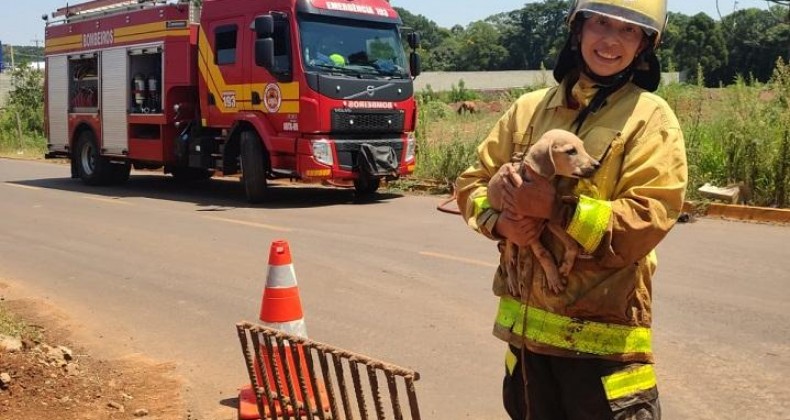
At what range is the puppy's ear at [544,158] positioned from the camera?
2021mm

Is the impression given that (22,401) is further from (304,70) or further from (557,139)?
(304,70)

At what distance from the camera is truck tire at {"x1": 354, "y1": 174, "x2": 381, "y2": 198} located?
43.0ft

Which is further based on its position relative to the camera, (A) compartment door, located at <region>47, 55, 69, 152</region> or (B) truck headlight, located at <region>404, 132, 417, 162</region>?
(A) compartment door, located at <region>47, 55, 69, 152</region>

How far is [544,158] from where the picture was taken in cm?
203

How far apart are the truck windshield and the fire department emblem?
65 cm

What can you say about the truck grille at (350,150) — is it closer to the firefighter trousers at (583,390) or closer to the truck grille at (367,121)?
the truck grille at (367,121)

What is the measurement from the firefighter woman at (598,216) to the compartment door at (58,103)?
53.0 feet

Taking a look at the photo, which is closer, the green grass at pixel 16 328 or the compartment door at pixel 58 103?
the green grass at pixel 16 328

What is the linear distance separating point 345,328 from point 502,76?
66081 millimetres

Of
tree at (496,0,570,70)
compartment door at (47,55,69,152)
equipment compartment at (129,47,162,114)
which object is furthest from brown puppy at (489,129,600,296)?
tree at (496,0,570,70)

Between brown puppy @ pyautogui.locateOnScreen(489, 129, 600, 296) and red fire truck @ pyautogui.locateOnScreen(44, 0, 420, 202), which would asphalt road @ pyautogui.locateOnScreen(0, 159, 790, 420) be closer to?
red fire truck @ pyautogui.locateOnScreen(44, 0, 420, 202)

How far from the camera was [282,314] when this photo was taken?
4.13 meters

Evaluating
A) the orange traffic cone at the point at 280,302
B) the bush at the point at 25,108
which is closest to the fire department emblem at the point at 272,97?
the orange traffic cone at the point at 280,302

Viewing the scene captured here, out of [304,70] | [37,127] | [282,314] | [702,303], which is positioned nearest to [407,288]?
[702,303]
